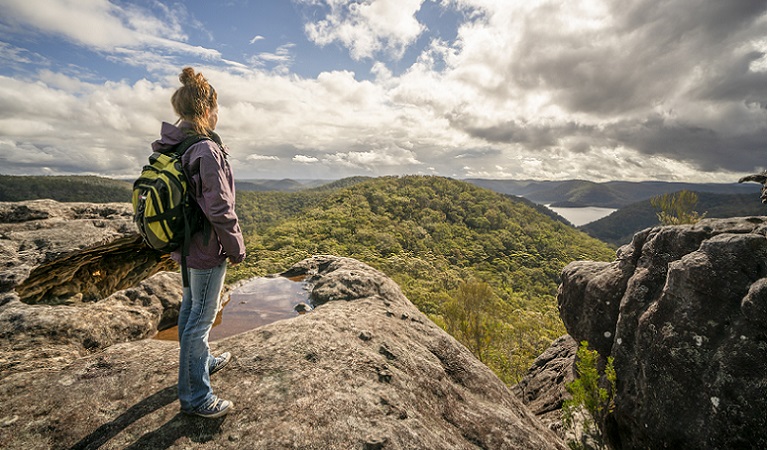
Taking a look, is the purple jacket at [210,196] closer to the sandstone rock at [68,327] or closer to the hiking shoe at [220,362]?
the hiking shoe at [220,362]

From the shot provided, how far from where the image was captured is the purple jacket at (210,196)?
11.0ft

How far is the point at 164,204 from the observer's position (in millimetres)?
3234

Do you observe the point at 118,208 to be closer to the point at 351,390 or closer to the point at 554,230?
the point at 351,390

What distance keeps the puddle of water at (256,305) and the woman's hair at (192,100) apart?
4.55m

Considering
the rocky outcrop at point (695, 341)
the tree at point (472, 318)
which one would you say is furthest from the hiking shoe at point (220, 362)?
the tree at point (472, 318)

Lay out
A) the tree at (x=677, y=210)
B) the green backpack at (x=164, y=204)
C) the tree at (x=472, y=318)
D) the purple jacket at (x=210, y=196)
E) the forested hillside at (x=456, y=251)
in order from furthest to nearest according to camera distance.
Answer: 1. the forested hillside at (x=456, y=251)
2. the tree at (x=472, y=318)
3. the tree at (x=677, y=210)
4. the purple jacket at (x=210, y=196)
5. the green backpack at (x=164, y=204)

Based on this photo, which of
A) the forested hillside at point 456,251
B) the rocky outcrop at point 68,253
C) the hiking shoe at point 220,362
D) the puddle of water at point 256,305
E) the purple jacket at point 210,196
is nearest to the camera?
the purple jacket at point 210,196

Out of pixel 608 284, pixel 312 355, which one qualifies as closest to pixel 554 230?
pixel 608 284

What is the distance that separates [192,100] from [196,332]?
2.61 meters

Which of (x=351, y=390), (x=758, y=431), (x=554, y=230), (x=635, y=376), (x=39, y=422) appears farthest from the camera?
(x=554, y=230)

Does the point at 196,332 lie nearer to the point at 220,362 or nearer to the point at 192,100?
the point at 220,362

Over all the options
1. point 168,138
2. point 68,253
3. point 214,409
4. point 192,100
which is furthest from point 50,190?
point 214,409

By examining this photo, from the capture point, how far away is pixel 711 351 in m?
6.00

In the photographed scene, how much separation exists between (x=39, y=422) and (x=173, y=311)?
3887mm
